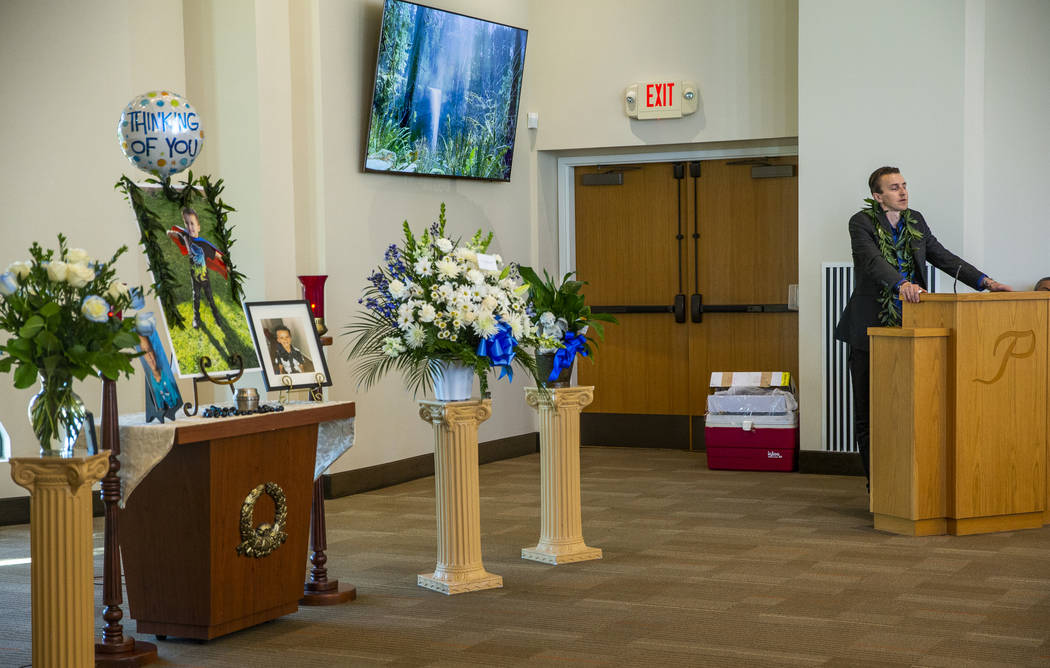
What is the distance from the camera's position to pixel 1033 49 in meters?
7.50

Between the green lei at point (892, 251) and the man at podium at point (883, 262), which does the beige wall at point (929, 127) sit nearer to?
the man at podium at point (883, 262)

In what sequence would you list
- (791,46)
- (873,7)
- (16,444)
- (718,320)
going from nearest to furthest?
1. (16,444)
2. (873,7)
3. (791,46)
4. (718,320)

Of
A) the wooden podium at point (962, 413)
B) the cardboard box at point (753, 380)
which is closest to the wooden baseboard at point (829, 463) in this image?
the cardboard box at point (753, 380)

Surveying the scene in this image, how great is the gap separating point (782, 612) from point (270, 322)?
2.14m

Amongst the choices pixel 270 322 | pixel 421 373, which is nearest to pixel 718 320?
pixel 421 373

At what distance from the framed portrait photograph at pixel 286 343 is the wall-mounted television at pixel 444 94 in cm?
286

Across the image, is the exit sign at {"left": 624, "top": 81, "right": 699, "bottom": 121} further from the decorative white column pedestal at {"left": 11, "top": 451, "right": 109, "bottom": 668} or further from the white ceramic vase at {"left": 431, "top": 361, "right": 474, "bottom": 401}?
the decorative white column pedestal at {"left": 11, "top": 451, "right": 109, "bottom": 668}

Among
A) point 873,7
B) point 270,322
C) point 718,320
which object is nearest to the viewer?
point 270,322

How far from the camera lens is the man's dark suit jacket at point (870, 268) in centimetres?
622

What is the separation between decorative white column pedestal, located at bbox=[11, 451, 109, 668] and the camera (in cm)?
324

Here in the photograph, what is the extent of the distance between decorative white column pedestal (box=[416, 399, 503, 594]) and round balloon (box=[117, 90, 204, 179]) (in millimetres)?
1318

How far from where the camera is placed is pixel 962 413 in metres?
5.57

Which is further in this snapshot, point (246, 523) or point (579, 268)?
point (579, 268)

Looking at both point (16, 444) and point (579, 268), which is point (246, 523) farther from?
point (579, 268)
